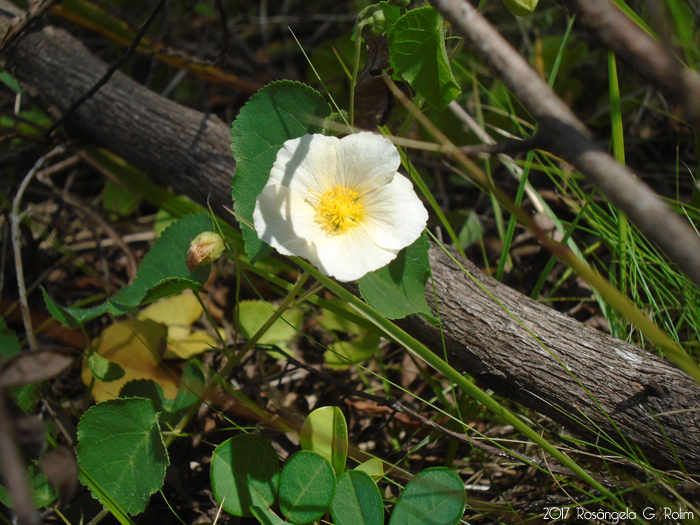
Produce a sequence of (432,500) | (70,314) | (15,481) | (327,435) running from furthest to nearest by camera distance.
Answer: (70,314), (327,435), (432,500), (15,481)

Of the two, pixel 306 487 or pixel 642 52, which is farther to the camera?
pixel 306 487

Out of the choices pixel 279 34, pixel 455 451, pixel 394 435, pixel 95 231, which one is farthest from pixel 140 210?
pixel 455 451

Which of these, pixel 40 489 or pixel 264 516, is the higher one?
pixel 264 516

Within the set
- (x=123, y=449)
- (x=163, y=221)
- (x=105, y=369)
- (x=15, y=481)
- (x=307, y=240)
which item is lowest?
(x=123, y=449)

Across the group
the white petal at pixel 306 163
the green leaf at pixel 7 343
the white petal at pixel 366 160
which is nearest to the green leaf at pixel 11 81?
the green leaf at pixel 7 343

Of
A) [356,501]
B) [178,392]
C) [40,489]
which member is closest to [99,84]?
[178,392]

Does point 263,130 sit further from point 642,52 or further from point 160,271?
point 642,52

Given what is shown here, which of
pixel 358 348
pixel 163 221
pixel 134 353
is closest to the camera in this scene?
pixel 134 353

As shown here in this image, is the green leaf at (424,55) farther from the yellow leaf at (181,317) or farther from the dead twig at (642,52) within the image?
the yellow leaf at (181,317)

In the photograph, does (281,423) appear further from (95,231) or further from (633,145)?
(633,145)
